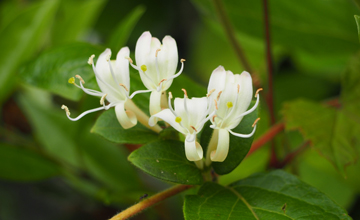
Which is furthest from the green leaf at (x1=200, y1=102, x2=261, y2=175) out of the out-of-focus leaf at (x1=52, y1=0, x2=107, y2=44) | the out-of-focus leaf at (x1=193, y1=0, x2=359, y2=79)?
the out-of-focus leaf at (x1=52, y1=0, x2=107, y2=44)

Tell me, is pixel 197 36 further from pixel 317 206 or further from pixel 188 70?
pixel 317 206

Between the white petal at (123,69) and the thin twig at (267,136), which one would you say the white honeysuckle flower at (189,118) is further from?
the thin twig at (267,136)

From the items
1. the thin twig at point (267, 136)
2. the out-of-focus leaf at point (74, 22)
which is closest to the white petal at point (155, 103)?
the thin twig at point (267, 136)

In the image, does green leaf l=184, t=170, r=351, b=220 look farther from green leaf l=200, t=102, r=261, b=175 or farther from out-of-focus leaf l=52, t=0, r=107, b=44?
out-of-focus leaf l=52, t=0, r=107, b=44

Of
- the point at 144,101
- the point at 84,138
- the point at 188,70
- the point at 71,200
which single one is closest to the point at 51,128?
the point at 84,138

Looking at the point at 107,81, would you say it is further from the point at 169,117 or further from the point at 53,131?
the point at 53,131
